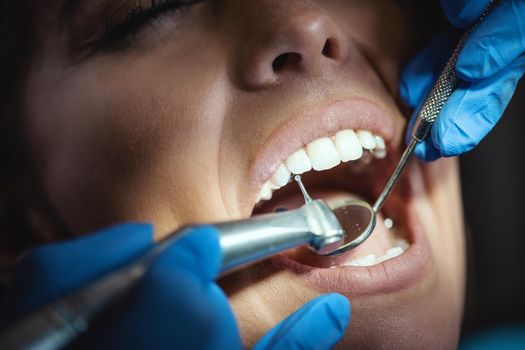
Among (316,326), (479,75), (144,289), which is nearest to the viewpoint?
(144,289)

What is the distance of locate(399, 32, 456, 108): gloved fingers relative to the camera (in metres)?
0.97

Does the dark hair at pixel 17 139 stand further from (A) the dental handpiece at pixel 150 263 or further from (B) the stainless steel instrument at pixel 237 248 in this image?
(A) the dental handpiece at pixel 150 263

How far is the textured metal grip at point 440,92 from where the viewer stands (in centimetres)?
89

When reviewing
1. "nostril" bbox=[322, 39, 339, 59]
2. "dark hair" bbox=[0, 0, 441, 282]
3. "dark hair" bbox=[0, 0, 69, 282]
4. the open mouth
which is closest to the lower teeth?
the open mouth

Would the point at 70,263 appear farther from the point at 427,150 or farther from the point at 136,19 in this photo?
the point at 427,150

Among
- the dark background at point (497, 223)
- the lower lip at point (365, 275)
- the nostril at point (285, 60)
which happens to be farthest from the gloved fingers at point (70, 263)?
the dark background at point (497, 223)

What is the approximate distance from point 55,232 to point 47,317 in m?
0.70

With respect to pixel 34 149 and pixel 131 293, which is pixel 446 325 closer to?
pixel 131 293

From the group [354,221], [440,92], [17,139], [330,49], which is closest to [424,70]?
[440,92]

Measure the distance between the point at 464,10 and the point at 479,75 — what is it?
0.13 meters

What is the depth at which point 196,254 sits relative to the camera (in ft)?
2.11

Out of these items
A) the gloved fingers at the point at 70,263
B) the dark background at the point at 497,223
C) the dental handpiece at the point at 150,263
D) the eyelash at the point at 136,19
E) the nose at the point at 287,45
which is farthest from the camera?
the dark background at the point at 497,223

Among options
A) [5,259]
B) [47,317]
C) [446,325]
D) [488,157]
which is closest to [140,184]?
[47,317]

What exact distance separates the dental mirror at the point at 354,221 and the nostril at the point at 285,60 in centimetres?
21
